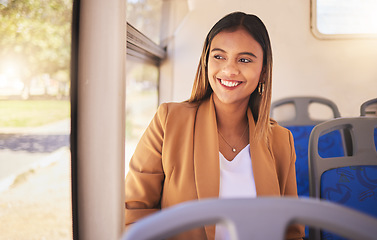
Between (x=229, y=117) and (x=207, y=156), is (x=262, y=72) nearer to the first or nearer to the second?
(x=229, y=117)

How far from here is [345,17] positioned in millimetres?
2490

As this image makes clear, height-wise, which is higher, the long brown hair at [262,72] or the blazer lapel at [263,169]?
the long brown hair at [262,72]

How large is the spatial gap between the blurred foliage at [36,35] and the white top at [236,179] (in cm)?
72

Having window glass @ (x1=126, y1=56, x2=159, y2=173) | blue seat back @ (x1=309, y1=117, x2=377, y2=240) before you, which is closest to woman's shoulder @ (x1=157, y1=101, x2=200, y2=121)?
blue seat back @ (x1=309, y1=117, x2=377, y2=240)

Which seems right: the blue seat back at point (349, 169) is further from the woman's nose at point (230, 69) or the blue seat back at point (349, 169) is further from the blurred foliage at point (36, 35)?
the blurred foliage at point (36, 35)

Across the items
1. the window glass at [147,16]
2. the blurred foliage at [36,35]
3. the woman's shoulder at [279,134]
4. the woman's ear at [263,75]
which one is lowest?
the woman's shoulder at [279,134]

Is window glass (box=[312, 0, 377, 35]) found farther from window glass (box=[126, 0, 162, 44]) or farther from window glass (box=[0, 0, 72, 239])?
window glass (box=[0, 0, 72, 239])

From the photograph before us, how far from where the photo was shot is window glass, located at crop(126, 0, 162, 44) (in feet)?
6.43

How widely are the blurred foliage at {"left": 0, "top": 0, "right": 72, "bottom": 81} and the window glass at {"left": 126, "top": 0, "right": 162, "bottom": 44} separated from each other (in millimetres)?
670

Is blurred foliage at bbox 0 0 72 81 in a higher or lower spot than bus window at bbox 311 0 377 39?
lower

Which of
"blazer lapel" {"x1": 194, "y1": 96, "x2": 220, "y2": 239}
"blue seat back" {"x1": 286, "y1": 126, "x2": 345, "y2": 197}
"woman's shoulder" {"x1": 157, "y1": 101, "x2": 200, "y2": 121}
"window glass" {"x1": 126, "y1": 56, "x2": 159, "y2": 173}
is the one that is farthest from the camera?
"window glass" {"x1": 126, "y1": 56, "x2": 159, "y2": 173}

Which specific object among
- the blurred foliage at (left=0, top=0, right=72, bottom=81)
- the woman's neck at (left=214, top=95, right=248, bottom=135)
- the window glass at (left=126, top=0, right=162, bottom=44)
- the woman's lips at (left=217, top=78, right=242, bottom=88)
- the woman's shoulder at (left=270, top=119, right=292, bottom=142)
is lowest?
the woman's shoulder at (left=270, top=119, right=292, bottom=142)

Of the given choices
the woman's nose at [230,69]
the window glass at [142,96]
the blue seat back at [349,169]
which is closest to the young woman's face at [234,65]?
the woman's nose at [230,69]

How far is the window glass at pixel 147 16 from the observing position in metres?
1.96
